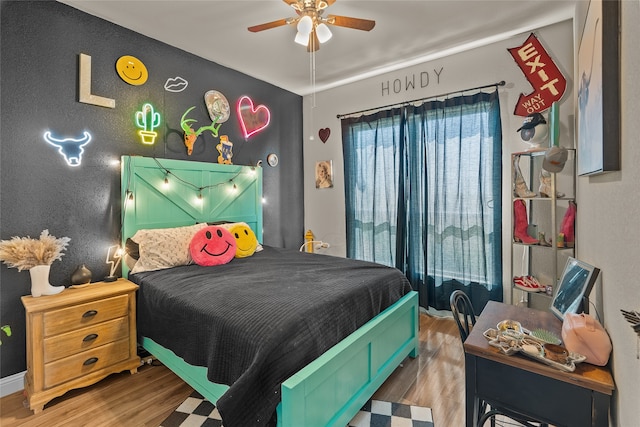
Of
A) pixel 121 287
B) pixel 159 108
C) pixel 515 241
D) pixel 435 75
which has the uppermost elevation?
pixel 435 75

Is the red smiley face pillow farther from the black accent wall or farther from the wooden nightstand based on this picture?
the black accent wall

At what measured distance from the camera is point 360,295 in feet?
6.55

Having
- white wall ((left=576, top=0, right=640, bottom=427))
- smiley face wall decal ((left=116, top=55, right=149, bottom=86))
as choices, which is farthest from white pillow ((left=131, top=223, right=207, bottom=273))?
white wall ((left=576, top=0, right=640, bottom=427))

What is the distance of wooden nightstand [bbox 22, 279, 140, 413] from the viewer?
1908 mm

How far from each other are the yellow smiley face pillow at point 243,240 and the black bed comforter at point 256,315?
13.9 inches

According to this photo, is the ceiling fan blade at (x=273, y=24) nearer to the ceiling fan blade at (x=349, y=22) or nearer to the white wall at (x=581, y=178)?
the ceiling fan blade at (x=349, y=22)

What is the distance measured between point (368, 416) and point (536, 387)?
3.52 ft

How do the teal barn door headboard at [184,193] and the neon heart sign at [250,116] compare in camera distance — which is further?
the neon heart sign at [250,116]

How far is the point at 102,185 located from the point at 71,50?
3.38ft

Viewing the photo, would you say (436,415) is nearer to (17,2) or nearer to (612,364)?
(612,364)

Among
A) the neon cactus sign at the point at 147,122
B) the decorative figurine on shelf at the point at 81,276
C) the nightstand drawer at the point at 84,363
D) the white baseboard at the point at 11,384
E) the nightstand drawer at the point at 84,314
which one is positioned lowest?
the white baseboard at the point at 11,384

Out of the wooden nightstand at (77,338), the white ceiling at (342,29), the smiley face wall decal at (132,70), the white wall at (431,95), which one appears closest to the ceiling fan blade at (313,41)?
the white ceiling at (342,29)

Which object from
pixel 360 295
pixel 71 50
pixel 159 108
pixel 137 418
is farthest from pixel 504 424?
pixel 71 50

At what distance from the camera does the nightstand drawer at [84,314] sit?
195 cm
